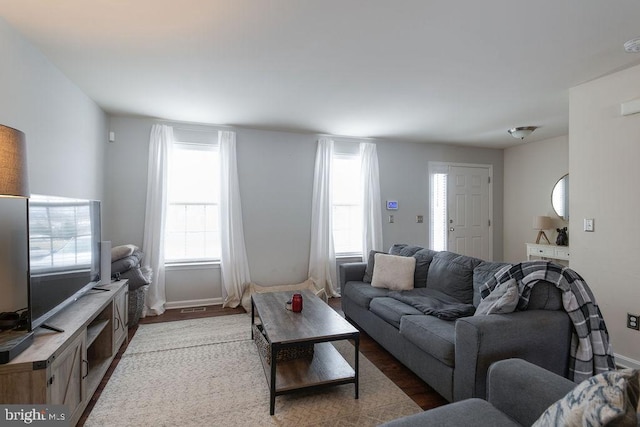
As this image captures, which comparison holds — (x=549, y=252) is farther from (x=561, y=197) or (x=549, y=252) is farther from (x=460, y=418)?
(x=460, y=418)

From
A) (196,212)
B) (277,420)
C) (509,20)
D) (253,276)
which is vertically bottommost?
(277,420)

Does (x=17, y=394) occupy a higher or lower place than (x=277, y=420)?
higher

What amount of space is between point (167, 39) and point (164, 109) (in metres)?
1.67

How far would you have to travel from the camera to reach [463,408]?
1.37m

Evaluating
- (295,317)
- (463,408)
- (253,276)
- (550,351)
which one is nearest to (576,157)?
(550,351)

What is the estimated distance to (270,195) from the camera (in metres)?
4.61

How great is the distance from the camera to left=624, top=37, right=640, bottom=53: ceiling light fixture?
219 centimetres

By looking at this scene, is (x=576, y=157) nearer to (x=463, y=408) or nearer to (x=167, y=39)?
(x=463, y=408)

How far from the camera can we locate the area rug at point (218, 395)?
1960mm

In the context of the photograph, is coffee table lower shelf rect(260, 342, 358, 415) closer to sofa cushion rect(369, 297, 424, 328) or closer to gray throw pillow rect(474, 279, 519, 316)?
sofa cushion rect(369, 297, 424, 328)

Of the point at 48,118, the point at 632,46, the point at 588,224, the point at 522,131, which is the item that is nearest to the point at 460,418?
the point at 588,224

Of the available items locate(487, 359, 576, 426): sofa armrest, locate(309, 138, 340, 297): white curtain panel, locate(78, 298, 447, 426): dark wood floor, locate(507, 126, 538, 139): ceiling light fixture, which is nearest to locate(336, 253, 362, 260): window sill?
locate(309, 138, 340, 297): white curtain panel

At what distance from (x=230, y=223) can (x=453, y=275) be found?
290cm

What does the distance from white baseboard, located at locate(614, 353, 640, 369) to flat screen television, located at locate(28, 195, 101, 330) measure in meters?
4.33
